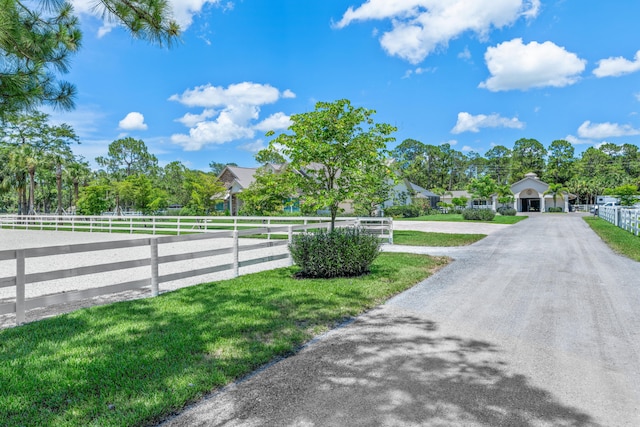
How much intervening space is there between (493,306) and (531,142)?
3361 inches

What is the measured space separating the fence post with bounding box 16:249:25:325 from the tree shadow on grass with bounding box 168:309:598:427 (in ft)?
11.0

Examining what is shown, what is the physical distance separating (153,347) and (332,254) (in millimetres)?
4120

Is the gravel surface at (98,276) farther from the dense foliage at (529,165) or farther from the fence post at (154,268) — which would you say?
the dense foliage at (529,165)

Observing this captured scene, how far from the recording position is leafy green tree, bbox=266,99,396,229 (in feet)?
24.3

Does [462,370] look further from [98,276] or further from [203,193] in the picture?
[203,193]

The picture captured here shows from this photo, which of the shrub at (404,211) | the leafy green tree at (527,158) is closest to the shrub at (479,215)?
the shrub at (404,211)

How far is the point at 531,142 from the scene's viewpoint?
78688mm

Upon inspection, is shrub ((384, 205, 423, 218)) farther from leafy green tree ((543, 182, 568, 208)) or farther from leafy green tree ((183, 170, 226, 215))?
leafy green tree ((543, 182, 568, 208))

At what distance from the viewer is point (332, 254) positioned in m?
7.38

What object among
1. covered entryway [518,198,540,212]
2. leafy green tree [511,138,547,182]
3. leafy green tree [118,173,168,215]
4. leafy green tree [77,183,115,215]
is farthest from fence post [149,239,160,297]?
leafy green tree [511,138,547,182]

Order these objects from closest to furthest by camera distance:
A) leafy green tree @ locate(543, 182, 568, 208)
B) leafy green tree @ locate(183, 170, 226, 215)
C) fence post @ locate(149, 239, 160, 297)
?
fence post @ locate(149, 239, 160, 297) → leafy green tree @ locate(183, 170, 226, 215) → leafy green tree @ locate(543, 182, 568, 208)

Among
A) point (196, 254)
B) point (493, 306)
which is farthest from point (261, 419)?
point (196, 254)

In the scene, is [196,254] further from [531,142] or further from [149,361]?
[531,142]

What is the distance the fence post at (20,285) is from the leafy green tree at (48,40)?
76.6 inches
